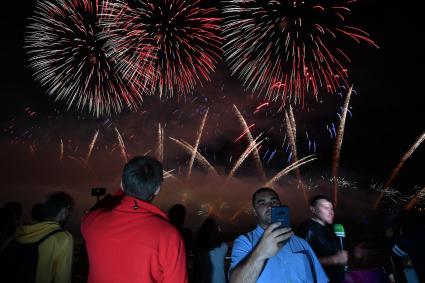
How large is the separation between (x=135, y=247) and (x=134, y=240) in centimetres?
5

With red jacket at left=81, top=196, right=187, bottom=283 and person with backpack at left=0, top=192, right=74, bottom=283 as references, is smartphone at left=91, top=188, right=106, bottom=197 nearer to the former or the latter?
person with backpack at left=0, top=192, right=74, bottom=283

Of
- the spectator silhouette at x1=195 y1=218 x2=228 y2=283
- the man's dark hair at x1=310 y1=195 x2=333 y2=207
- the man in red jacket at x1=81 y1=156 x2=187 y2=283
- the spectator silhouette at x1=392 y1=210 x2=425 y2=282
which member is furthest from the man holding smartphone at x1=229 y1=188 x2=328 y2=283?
the spectator silhouette at x1=392 y1=210 x2=425 y2=282

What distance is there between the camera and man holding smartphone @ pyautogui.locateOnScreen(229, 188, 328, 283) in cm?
235

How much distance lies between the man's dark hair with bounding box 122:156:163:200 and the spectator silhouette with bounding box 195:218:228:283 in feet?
10.0

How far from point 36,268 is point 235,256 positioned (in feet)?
7.31

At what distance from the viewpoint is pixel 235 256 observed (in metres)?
2.91

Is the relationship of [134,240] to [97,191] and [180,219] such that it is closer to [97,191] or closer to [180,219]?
[180,219]

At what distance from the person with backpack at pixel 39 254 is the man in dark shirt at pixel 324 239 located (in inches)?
142

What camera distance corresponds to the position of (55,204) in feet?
12.8

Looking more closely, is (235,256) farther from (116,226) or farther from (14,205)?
(14,205)

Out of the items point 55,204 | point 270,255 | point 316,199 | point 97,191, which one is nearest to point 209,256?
point 316,199

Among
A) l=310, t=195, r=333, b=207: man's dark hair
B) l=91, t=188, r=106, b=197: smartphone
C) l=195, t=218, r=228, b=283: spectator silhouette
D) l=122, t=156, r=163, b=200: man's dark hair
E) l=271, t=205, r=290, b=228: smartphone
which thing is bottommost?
l=195, t=218, r=228, b=283: spectator silhouette

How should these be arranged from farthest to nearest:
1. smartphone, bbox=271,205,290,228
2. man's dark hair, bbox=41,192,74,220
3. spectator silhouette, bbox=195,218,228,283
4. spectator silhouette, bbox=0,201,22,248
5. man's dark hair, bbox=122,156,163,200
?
spectator silhouette, bbox=195,218,228,283 → spectator silhouette, bbox=0,201,22,248 → man's dark hair, bbox=41,192,74,220 → man's dark hair, bbox=122,156,163,200 → smartphone, bbox=271,205,290,228

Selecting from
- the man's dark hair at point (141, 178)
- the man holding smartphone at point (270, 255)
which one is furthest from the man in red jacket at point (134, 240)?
the man holding smartphone at point (270, 255)
